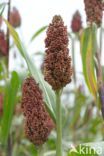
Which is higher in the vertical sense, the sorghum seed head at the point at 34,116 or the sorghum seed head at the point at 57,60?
the sorghum seed head at the point at 57,60

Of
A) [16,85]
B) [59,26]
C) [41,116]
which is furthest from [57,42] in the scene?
[16,85]

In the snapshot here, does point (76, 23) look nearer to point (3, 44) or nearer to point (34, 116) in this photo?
point (3, 44)

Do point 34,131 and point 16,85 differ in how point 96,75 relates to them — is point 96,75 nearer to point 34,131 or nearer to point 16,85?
point 16,85

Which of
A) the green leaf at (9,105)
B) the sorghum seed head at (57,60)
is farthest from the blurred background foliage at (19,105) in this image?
the sorghum seed head at (57,60)

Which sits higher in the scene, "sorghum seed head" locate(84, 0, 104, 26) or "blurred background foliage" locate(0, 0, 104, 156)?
"sorghum seed head" locate(84, 0, 104, 26)

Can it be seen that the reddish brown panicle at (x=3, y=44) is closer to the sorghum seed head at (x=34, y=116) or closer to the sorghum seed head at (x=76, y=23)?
the sorghum seed head at (x=76, y=23)

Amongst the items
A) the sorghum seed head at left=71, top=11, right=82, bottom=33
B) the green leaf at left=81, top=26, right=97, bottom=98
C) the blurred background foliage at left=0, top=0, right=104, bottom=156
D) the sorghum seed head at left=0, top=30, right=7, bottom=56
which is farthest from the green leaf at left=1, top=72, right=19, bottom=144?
the sorghum seed head at left=71, top=11, right=82, bottom=33

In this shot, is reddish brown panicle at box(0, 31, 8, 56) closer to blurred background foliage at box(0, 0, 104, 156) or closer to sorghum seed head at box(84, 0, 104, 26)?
blurred background foliage at box(0, 0, 104, 156)
